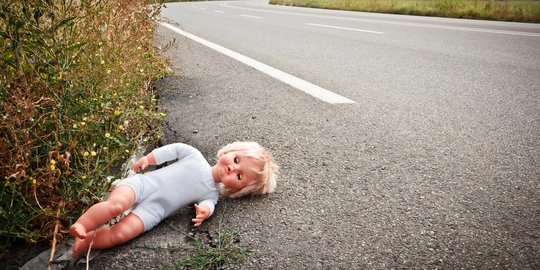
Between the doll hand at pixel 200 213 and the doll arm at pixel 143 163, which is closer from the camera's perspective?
the doll hand at pixel 200 213

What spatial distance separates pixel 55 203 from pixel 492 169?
2286 millimetres

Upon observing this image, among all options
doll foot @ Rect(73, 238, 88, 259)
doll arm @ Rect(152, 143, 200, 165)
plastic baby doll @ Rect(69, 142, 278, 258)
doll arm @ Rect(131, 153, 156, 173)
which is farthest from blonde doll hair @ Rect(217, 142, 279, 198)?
doll foot @ Rect(73, 238, 88, 259)

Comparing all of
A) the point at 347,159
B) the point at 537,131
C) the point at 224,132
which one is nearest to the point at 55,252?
the point at 224,132

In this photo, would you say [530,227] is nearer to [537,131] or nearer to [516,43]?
[537,131]

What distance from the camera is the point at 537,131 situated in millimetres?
2740

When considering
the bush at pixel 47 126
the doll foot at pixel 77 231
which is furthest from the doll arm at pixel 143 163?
the doll foot at pixel 77 231

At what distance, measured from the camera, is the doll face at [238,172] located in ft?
6.08

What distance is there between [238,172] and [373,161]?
2.84ft

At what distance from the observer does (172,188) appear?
69.9 inches

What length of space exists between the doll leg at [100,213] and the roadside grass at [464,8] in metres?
12.8

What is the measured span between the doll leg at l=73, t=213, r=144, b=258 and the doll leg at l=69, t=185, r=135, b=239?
0.04 meters

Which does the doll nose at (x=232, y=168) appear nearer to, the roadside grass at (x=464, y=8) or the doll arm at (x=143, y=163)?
the doll arm at (x=143, y=163)

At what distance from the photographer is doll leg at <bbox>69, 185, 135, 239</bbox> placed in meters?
1.44

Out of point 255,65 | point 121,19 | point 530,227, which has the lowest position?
point 530,227
